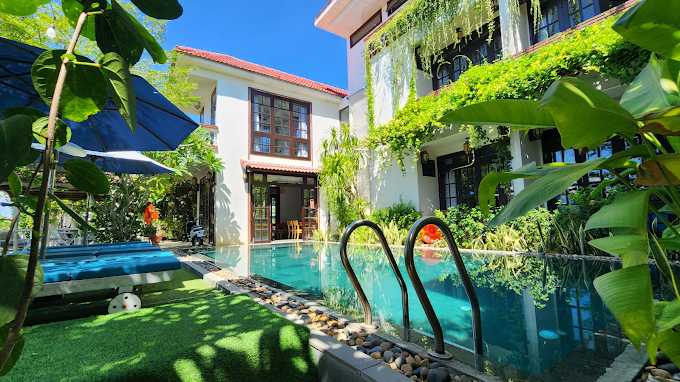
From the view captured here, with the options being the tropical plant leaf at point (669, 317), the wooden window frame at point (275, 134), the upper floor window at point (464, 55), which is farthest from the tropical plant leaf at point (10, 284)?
the wooden window frame at point (275, 134)

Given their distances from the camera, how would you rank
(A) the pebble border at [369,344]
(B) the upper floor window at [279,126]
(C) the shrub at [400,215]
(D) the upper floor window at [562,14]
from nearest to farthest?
(A) the pebble border at [369,344] → (D) the upper floor window at [562,14] → (C) the shrub at [400,215] → (B) the upper floor window at [279,126]

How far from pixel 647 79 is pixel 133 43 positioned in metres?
1.65

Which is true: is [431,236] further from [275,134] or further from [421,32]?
[275,134]

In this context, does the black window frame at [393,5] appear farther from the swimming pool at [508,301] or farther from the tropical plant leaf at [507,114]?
the tropical plant leaf at [507,114]

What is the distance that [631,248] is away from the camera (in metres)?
0.69

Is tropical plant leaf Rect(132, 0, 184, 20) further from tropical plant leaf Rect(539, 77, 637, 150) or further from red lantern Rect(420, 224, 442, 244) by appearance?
red lantern Rect(420, 224, 442, 244)

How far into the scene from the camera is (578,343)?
2271 millimetres

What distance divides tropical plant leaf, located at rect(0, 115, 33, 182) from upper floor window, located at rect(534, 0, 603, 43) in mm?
9319

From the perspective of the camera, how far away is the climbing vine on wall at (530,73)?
5.27 m

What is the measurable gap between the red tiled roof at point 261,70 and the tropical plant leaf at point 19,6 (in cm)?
1180

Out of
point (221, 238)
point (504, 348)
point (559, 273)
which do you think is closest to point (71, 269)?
point (504, 348)

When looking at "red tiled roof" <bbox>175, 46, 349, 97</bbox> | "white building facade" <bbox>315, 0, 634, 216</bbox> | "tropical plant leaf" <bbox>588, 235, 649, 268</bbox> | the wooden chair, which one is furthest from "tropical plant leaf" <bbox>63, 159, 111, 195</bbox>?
the wooden chair

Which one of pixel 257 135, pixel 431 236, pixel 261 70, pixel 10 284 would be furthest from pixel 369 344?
pixel 261 70

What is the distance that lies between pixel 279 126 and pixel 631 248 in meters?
13.5
